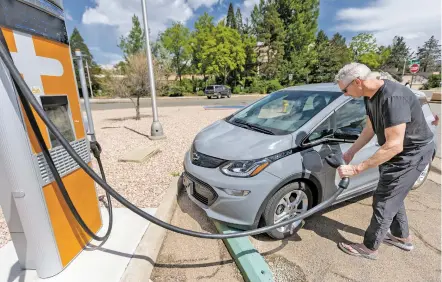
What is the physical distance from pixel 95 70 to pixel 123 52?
6413 millimetres

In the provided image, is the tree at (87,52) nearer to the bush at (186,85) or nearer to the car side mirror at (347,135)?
the bush at (186,85)

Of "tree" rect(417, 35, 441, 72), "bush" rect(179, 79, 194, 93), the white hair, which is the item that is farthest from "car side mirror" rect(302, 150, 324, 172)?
"tree" rect(417, 35, 441, 72)

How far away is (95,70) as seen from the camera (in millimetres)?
40781

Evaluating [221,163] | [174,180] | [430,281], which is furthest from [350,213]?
[174,180]

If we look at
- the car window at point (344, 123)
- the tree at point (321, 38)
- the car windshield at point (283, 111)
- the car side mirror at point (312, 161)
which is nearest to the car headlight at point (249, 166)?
the car side mirror at point (312, 161)

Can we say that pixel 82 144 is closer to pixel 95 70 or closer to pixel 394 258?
pixel 394 258

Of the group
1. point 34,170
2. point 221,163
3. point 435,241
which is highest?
point 34,170

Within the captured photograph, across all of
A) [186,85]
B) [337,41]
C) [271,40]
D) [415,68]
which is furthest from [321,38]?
[415,68]

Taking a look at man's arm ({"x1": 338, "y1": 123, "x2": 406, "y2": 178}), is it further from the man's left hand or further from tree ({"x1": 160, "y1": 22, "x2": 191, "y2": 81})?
tree ({"x1": 160, "y1": 22, "x2": 191, "y2": 81})

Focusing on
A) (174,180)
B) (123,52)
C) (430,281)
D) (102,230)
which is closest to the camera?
(430,281)

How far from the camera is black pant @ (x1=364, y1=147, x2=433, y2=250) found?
6.90 feet

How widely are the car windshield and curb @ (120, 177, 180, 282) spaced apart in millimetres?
1528

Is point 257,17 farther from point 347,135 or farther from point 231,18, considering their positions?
point 347,135

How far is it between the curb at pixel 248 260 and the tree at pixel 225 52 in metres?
34.0
